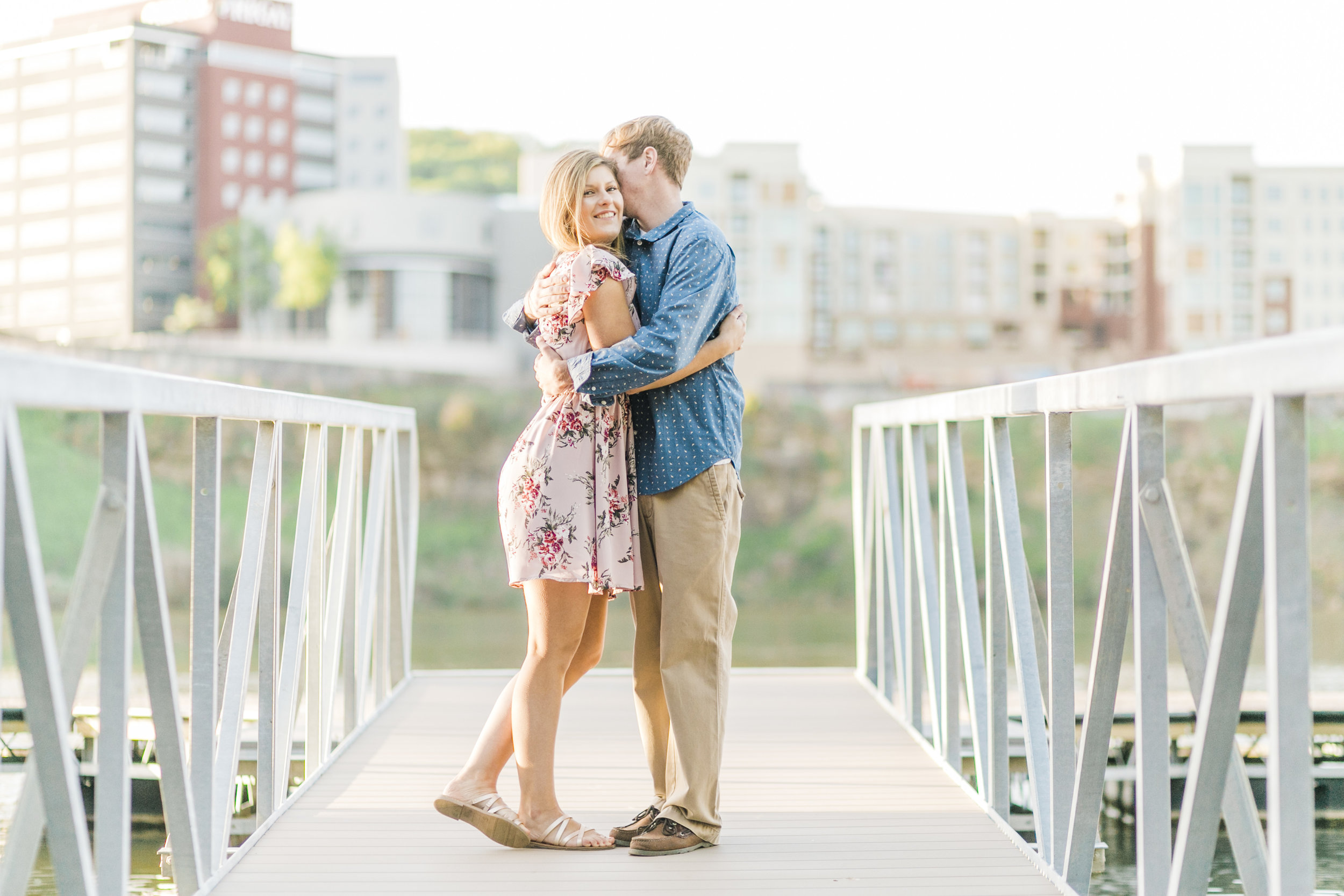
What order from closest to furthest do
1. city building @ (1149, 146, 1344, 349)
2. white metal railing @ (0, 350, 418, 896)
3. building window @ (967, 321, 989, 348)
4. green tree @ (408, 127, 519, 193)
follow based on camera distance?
1. white metal railing @ (0, 350, 418, 896)
2. city building @ (1149, 146, 1344, 349)
3. building window @ (967, 321, 989, 348)
4. green tree @ (408, 127, 519, 193)

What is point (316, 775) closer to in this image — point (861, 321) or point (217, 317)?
point (217, 317)

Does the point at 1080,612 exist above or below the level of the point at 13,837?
below

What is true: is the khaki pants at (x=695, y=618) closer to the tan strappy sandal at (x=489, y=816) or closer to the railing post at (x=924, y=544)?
the tan strappy sandal at (x=489, y=816)

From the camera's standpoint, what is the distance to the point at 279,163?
5584 centimetres

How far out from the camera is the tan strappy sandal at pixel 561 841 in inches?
102

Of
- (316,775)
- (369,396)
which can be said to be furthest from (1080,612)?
(316,775)

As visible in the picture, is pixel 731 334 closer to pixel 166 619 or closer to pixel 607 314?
pixel 607 314

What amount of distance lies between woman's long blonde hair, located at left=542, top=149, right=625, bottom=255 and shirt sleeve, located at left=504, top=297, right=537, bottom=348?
0.65 feet

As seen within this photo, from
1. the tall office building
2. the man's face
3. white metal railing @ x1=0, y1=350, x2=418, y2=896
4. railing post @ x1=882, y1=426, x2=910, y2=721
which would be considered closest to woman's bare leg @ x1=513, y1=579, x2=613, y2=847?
white metal railing @ x1=0, y1=350, x2=418, y2=896

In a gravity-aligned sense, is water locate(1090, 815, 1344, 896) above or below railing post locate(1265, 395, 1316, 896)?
below

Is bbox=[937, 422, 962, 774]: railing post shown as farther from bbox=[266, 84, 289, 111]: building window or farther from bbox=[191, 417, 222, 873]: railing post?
bbox=[266, 84, 289, 111]: building window

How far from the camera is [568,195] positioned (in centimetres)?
248

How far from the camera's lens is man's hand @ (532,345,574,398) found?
8.16 ft

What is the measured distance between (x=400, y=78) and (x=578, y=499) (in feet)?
191
